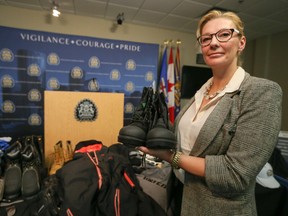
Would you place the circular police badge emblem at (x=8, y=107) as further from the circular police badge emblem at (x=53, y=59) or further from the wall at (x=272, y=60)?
the wall at (x=272, y=60)

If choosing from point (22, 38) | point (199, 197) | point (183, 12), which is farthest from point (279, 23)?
point (22, 38)

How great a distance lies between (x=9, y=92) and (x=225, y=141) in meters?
A: 2.71

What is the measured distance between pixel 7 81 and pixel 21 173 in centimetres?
156

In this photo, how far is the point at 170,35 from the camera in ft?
10.1

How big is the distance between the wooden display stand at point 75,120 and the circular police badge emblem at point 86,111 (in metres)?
0.02

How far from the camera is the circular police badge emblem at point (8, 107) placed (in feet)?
7.81

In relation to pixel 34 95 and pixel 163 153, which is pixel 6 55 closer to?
pixel 34 95

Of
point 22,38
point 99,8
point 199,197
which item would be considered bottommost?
point 199,197

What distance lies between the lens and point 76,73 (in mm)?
2594

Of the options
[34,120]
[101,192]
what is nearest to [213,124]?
[101,192]

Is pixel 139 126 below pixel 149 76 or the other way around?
below

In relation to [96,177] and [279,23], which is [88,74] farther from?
[279,23]

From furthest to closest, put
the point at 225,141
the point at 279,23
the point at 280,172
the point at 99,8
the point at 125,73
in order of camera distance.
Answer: the point at 125,73, the point at 279,23, the point at 99,8, the point at 280,172, the point at 225,141

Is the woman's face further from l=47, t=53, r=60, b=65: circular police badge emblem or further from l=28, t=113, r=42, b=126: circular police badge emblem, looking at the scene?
l=28, t=113, r=42, b=126: circular police badge emblem
